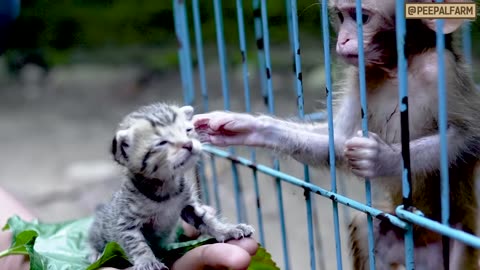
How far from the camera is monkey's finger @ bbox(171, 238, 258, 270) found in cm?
122

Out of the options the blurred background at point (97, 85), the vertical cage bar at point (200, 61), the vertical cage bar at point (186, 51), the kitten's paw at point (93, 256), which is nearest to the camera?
the kitten's paw at point (93, 256)

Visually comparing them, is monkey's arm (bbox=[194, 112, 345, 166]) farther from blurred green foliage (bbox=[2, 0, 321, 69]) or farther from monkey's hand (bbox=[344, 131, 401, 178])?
blurred green foliage (bbox=[2, 0, 321, 69])

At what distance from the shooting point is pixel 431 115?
1.46m

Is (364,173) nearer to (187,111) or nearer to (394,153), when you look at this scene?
(394,153)

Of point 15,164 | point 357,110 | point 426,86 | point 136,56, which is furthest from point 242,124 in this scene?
point 136,56

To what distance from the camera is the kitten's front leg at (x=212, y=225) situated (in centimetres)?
139

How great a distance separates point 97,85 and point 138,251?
16.1ft

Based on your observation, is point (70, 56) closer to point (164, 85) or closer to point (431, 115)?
point (164, 85)

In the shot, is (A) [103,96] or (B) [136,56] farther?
(B) [136,56]

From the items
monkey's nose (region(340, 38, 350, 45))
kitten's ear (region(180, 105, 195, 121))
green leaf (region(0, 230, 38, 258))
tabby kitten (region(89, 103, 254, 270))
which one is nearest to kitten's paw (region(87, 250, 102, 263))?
tabby kitten (region(89, 103, 254, 270))

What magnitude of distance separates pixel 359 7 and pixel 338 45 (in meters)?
0.24

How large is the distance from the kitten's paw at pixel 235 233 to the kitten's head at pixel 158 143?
176 millimetres

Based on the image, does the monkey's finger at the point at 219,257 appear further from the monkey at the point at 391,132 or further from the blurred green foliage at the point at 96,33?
the blurred green foliage at the point at 96,33

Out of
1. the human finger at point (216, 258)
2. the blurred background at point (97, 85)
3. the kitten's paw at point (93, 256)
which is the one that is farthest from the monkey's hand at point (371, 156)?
the blurred background at point (97, 85)
